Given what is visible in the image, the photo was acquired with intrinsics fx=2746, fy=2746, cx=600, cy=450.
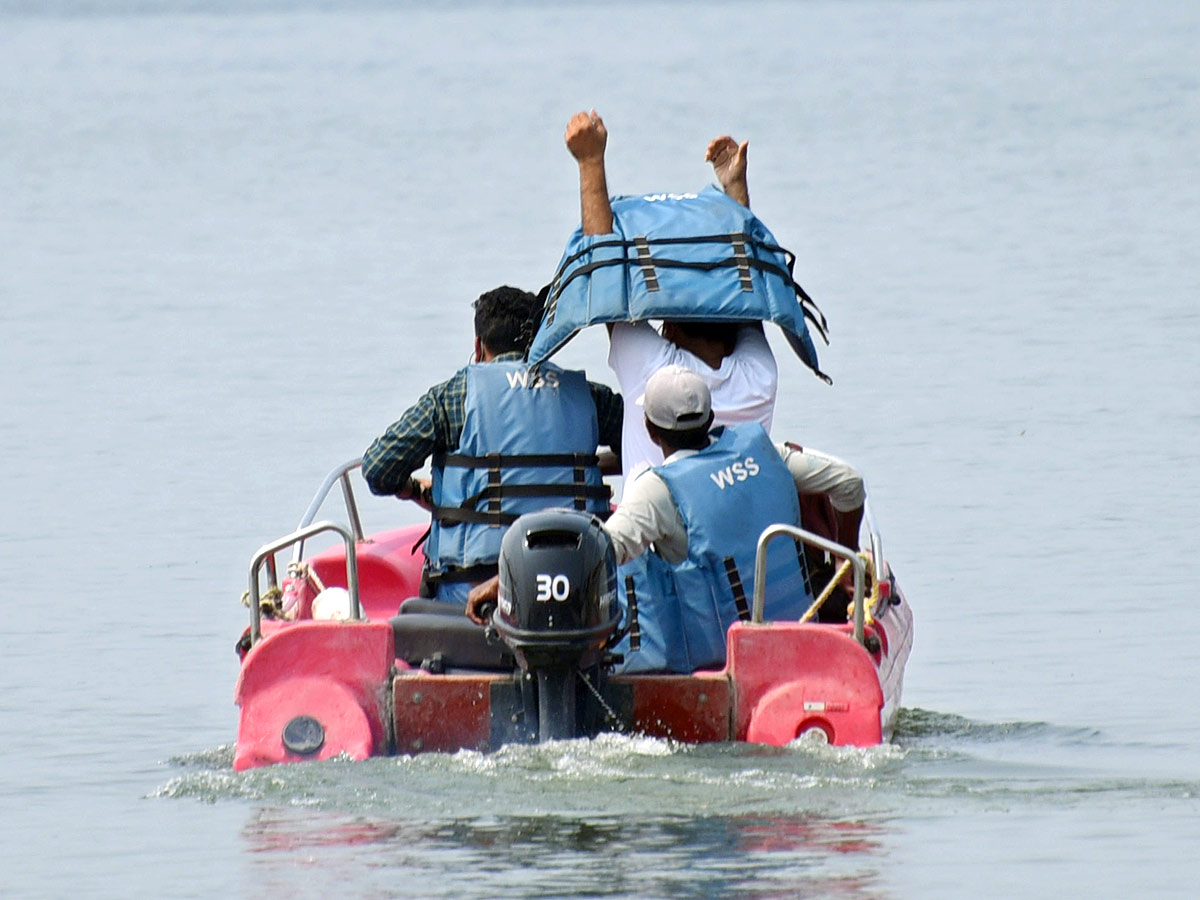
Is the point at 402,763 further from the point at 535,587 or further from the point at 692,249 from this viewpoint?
the point at 692,249

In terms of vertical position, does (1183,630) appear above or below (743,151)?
below

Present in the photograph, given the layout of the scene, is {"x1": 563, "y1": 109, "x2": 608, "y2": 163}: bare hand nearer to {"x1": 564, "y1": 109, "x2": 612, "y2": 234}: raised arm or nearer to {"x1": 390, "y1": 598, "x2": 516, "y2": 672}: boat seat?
{"x1": 564, "y1": 109, "x2": 612, "y2": 234}: raised arm

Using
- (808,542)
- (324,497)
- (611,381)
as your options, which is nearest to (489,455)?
(808,542)

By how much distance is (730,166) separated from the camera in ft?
31.8

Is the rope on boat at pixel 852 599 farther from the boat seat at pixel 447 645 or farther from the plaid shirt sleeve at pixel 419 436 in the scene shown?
the plaid shirt sleeve at pixel 419 436

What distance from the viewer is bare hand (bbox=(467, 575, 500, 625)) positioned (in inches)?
316

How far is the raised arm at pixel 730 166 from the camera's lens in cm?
970

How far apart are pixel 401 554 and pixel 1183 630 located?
3.51 m

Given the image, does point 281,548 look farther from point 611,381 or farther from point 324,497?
point 611,381

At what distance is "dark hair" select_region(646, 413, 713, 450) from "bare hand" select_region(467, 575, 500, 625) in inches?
25.4

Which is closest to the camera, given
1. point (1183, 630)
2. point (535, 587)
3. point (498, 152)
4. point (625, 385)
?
point (535, 587)

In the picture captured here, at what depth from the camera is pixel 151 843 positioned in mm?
8062

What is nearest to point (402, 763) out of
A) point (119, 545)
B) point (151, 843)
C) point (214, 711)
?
point (151, 843)

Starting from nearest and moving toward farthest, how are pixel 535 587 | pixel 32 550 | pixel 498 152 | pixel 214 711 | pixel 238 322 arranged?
pixel 535 587 < pixel 214 711 < pixel 32 550 < pixel 238 322 < pixel 498 152
